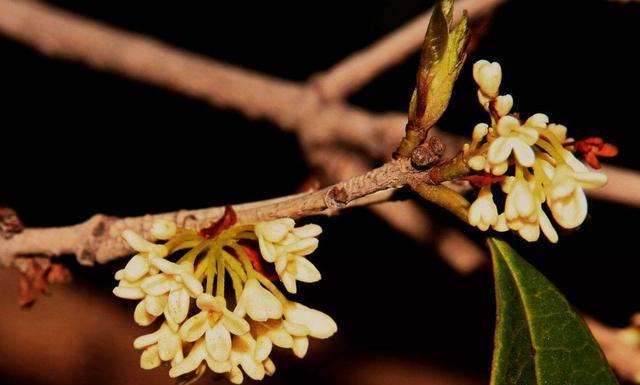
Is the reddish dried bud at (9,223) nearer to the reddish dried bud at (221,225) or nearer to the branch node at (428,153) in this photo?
the reddish dried bud at (221,225)

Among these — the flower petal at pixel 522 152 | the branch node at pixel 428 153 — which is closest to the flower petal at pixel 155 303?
the branch node at pixel 428 153

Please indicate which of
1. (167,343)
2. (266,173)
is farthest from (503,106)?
A: (266,173)

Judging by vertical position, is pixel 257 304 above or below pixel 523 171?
below

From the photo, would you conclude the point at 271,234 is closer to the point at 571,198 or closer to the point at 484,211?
the point at 484,211

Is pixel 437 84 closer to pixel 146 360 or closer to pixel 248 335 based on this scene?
pixel 248 335

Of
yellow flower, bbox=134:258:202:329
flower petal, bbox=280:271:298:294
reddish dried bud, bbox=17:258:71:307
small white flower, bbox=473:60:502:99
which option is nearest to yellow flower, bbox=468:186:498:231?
small white flower, bbox=473:60:502:99

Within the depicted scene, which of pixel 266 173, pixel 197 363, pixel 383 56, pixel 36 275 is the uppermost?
pixel 266 173

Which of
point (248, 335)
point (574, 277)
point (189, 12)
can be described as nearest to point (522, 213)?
point (248, 335)
